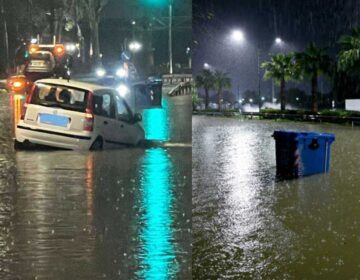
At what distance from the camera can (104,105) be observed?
3.86m

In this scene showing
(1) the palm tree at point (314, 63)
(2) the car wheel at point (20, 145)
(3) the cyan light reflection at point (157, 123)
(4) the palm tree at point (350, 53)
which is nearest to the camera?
(3) the cyan light reflection at point (157, 123)

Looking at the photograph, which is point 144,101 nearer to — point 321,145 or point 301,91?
point 321,145

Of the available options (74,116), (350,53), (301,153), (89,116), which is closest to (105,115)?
(89,116)

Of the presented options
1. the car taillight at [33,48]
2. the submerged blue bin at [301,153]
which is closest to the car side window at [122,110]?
the car taillight at [33,48]

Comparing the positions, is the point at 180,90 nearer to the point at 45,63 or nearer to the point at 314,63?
the point at 45,63

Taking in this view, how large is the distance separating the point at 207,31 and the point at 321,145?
222 centimetres

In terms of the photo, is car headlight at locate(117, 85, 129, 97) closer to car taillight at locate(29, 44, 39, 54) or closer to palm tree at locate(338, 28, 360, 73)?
car taillight at locate(29, 44, 39, 54)

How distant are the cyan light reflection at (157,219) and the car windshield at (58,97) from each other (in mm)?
649

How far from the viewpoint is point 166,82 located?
3.82 m

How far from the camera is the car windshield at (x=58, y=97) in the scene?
382cm

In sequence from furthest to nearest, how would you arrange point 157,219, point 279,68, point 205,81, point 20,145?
point 279,68 → point 205,81 → point 20,145 → point 157,219

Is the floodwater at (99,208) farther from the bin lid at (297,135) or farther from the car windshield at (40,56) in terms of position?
the bin lid at (297,135)

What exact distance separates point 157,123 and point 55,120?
729 mm

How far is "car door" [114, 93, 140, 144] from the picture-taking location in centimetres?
391
